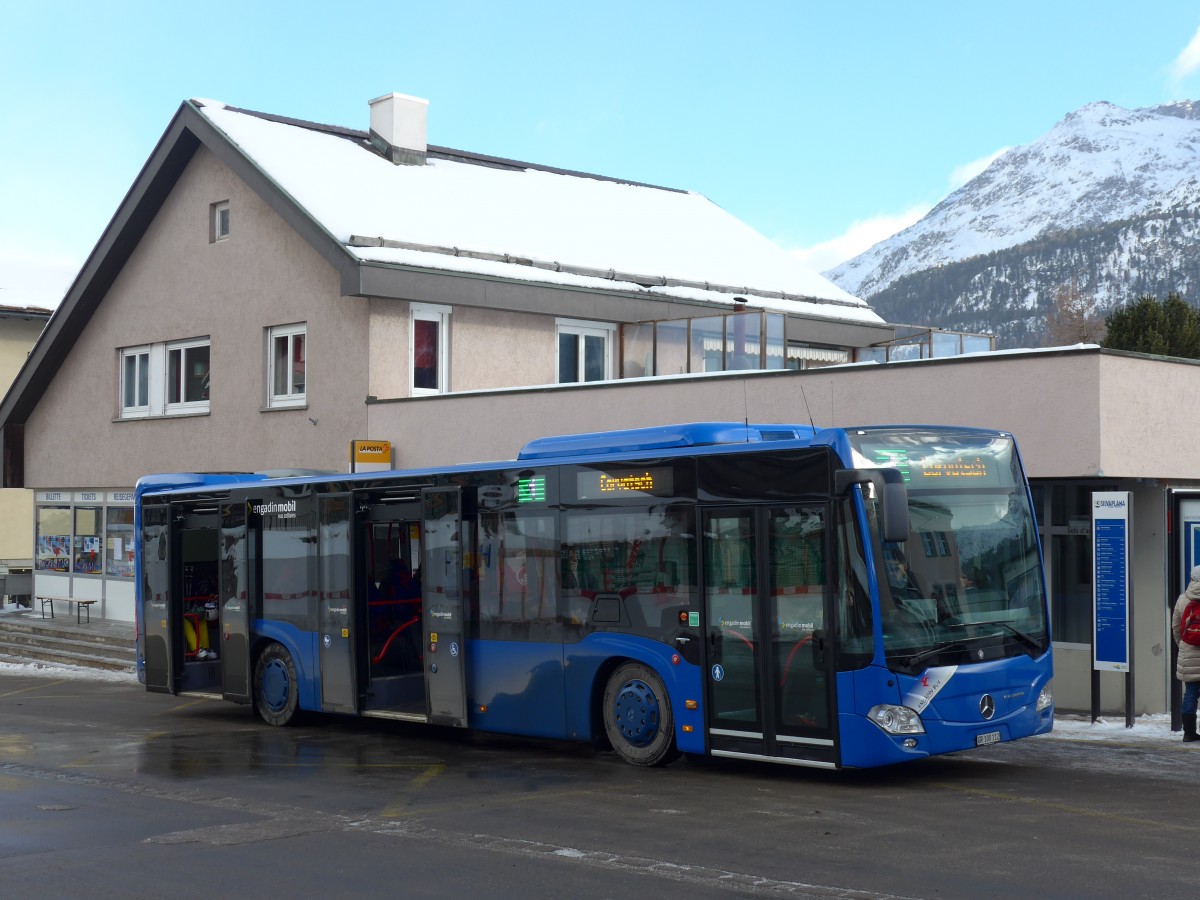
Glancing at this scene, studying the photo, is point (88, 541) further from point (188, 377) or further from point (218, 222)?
point (218, 222)

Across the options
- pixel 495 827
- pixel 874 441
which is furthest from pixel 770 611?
pixel 495 827

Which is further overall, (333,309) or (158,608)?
(333,309)

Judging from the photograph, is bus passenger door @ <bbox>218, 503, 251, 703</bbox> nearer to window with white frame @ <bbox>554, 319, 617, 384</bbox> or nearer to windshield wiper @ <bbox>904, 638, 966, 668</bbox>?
windshield wiper @ <bbox>904, 638, 966, 668</bbox>

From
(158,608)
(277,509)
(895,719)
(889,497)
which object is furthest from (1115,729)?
(158,608)

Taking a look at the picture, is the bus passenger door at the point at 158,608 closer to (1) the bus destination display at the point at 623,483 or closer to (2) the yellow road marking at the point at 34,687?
(2) the yellow road marking at the point at 34,687

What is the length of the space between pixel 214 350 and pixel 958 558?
18205 millimetres

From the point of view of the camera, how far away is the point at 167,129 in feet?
90.6

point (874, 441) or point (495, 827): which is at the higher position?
point (874, 441)

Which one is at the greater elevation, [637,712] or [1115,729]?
[637,712]

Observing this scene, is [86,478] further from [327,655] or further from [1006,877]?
[1006,877]

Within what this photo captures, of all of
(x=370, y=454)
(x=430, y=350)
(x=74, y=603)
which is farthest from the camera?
(x=74, y=603)

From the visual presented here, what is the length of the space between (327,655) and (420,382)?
9.04 meters

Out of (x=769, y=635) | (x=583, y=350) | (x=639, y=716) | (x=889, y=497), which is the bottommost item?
(x=639, y=716)

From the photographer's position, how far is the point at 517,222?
28.0m
